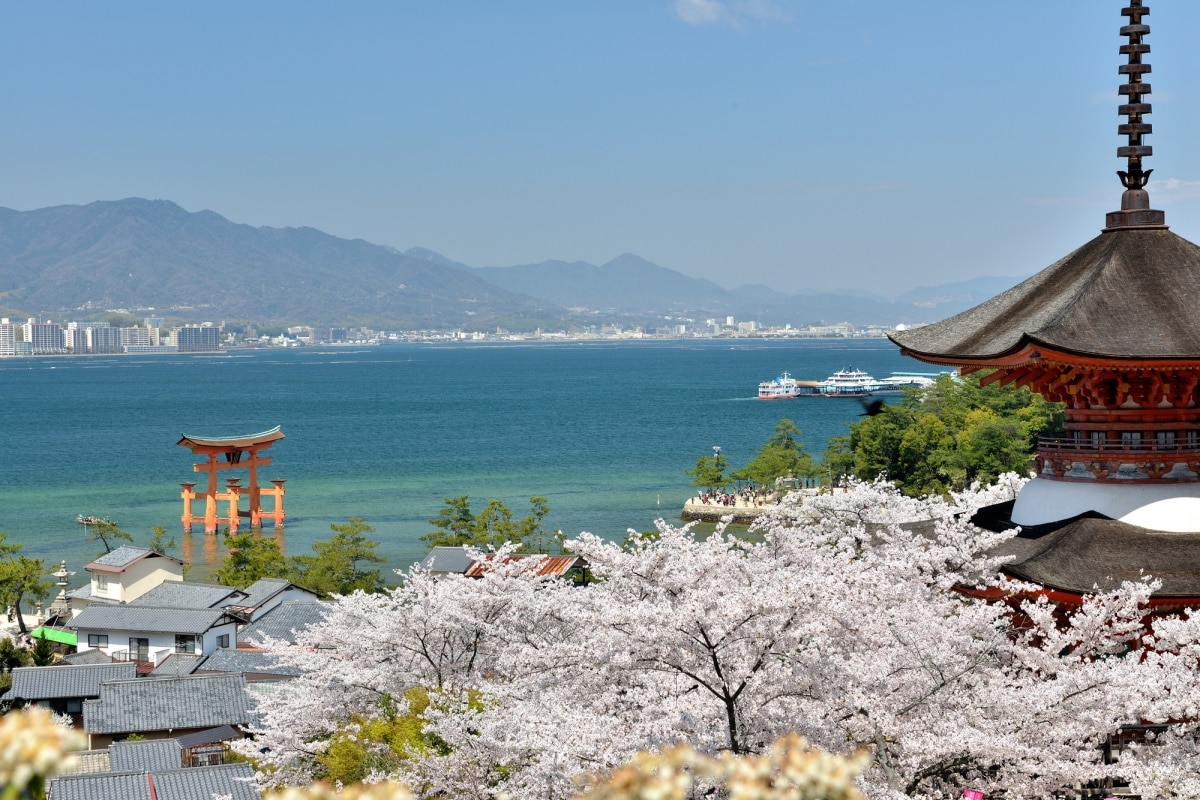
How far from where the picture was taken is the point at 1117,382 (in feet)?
34.0

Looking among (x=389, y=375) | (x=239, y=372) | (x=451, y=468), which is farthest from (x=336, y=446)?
(x=239, y=372)

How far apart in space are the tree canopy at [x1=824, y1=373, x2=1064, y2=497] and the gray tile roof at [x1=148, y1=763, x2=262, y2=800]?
25.6m

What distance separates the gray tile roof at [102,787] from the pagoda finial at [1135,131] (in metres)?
12.8

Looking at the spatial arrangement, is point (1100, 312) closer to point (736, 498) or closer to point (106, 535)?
point (106, 535)

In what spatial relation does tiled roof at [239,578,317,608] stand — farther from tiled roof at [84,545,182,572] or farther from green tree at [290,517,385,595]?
tiled roof at [84,545,182,572]

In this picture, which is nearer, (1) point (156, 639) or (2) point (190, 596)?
(1) point (156, 639)

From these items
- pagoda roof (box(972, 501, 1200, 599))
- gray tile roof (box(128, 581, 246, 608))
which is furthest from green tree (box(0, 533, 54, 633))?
pagoda roof (box(972, 501, 1200, 599))

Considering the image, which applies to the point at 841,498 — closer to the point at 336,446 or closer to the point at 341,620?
the point at 341,620

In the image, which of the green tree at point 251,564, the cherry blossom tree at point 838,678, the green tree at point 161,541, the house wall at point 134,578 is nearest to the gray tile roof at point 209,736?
the cherry blossom tree at point 838,678

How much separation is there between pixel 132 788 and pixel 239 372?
178365 millimetres

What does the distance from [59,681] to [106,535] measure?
19.2 m

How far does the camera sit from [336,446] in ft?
249

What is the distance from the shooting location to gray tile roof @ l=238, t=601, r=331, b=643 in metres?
24.9

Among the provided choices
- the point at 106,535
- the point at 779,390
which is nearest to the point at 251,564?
the point at 106,535
